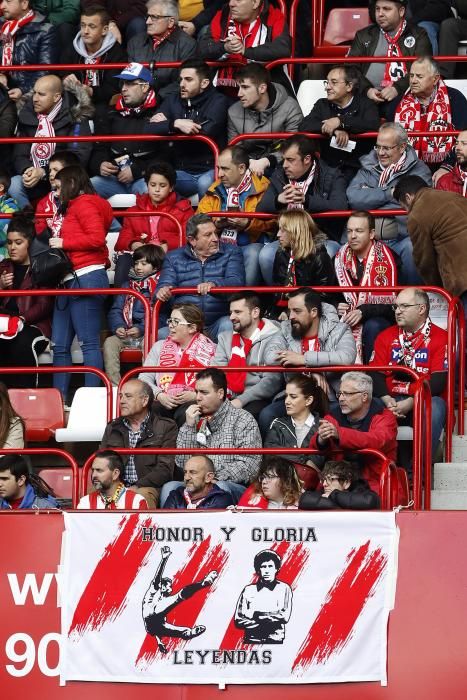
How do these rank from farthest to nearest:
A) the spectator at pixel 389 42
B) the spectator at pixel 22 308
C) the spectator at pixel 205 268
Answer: the spectator at pixel 389 42 → the spectator at pixel 22 308 → the spectator at pixel 205 268

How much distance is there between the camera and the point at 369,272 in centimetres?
1364

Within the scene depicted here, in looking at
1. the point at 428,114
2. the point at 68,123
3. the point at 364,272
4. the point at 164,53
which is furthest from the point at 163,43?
the point at 364,272

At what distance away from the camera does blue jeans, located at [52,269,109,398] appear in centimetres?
1385

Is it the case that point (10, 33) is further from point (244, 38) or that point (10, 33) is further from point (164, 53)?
point (244, 38)

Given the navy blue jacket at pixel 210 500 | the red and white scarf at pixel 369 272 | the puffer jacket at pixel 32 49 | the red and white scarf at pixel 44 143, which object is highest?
the puffer jacket at pixel 32 49

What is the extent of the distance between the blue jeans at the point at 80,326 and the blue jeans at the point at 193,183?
4.94 ft

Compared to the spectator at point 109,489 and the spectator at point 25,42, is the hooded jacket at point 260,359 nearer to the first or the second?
the spectator at point 109,489

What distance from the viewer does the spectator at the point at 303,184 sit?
1423 centimetres

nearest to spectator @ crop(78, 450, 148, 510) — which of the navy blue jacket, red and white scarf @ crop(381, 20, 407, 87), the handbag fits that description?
the navy blue jacket

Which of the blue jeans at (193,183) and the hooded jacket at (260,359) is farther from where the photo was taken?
the blue jeans at (193,183)

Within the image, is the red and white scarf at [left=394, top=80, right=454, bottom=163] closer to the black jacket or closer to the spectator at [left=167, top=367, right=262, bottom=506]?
the black jacket

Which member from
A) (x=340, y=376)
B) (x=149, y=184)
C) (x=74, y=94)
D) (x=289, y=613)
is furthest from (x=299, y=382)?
(x=74, y=94)

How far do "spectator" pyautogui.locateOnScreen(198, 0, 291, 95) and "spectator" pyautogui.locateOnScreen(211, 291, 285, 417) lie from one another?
3.25m

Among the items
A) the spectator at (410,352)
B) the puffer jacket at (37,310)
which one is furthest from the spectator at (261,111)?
the spectator at (410,352)
